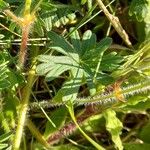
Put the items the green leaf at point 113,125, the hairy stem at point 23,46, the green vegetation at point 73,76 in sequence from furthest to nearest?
1. the green leaf at point 113,125
2. the green vegetation at point 73,76
3. the hairy stem at point 23,46

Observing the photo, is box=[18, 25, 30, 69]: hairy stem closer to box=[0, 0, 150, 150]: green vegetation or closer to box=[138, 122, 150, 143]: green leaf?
box=[0, 0, 150, 150]: green vegetation

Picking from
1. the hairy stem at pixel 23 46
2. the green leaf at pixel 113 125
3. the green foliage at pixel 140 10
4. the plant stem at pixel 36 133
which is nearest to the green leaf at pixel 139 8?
the green foliage at pixel 140 10

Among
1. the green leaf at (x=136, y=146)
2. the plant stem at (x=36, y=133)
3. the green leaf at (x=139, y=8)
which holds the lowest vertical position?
the green leaf at (x=136, y=146)

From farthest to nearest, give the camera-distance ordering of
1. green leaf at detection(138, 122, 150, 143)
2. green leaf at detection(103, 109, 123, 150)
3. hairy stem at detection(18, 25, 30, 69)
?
1. green leaf at detection(138, 122, 150, 143)
2. green leaf at detection(103, 109, 123, 150)
3. hairy stem at detection(18, 25, 30, 69)

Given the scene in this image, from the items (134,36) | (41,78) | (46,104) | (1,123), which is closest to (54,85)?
(41,78)

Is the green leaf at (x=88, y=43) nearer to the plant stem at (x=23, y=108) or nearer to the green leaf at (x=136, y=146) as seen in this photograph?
the plant stem at (x=23, y=108)

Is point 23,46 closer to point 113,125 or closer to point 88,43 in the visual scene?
point 88,43

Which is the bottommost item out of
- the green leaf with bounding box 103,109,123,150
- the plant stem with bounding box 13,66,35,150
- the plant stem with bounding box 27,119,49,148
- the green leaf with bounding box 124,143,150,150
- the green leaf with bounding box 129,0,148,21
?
the green leaf with bounding box 124,143,150,150

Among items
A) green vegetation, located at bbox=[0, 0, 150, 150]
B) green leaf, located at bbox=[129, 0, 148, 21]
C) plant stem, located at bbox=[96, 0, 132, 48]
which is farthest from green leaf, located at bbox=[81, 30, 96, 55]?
green leaf, located at bbox=[129, 0, 148, 21]

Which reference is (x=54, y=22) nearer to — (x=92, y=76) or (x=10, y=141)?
(x=92, y=76)
